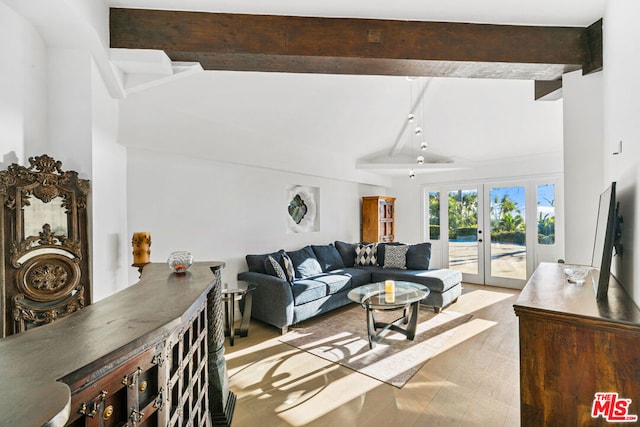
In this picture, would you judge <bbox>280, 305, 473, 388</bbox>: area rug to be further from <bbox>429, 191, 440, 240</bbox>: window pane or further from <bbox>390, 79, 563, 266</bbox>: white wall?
<bbox>390, 79, 563, 266</bbox>: white wall

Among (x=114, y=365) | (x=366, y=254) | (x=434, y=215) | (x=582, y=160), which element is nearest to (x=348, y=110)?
(x=366, y=254)

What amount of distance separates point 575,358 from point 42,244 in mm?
2602

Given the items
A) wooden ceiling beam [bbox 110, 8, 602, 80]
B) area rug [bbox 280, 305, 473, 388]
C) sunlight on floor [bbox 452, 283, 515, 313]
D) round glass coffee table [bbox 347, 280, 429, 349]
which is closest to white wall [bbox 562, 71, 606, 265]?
wooden ceiling beam [bbox 110, 8, 602, 80]

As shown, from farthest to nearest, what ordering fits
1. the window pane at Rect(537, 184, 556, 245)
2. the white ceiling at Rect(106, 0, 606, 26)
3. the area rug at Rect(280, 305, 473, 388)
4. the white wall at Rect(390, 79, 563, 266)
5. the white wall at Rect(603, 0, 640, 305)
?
1. the window pane at Rect(537, 184, 556, 245)
2. the white wall at Rect(390, 79, 563, 266)
3. the area rug at Rect(280, 305, 473, 388)
4. the white ceiling at Rect(106, 0, 606, 26)
5. the white wall at Rect(603, 0, 640, 305)

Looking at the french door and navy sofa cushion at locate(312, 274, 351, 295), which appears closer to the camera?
navy sofa cushion at locate(312, 274, 351, 295)

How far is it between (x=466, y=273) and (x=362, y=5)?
5.50 meters

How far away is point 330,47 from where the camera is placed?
6.71 ft

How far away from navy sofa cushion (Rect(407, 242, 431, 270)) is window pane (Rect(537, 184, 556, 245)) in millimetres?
2137

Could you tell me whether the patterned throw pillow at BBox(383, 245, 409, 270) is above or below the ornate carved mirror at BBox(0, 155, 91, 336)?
below

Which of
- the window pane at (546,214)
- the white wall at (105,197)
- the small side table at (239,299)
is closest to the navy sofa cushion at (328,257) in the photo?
the small side table at (239,299)

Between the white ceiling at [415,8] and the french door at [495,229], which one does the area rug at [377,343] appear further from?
A: the white ceiling at [415,8]

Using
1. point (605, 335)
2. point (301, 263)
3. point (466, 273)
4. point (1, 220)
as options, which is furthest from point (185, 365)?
point (466, 273)

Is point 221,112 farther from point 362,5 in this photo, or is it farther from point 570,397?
Answer: point 570,397

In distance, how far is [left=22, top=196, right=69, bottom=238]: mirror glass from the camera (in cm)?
163
